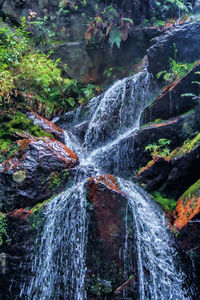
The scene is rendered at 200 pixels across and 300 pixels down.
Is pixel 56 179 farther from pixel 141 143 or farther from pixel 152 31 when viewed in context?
pixel 152 31

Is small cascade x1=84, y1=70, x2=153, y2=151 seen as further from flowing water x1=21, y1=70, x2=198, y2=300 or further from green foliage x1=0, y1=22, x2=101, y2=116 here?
flowing water x1=21, y1=70, x2=198, y2=300

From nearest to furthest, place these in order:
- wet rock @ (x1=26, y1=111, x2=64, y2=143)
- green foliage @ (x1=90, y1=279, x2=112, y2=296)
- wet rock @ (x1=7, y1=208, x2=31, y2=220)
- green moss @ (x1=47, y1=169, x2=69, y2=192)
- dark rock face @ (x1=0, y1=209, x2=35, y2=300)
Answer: green foliage @ (x1=90, y1=279, x2=112, y2=296) → dark rock face @ (x1=0, y1=209, x2=35, y2=300) → wet rock @ (x1=7, y1=208, x2=31, y2=220) → green moss @ (x1=47, y1=169, x2=69, y2=192) → wet rock @ (x1=26, y1=111, x2=64, y2=143)

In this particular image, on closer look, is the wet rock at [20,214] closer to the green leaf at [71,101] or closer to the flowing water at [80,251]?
the flowing water at [80,251]

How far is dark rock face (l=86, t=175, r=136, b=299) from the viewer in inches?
118

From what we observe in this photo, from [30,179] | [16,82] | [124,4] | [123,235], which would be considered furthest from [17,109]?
[124,4]

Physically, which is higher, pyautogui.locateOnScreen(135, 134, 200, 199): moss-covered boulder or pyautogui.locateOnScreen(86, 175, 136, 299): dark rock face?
pyautogui.locateOnScreen(135, 134, 200, 199): moss-covered boulder

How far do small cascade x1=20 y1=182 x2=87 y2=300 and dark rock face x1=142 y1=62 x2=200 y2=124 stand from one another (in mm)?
3479

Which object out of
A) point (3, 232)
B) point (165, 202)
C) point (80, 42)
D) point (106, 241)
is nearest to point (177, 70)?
point (165, 202)

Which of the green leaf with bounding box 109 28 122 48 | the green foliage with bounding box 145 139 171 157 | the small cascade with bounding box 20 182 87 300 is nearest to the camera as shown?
the small cascade with bounding box 20 182 87 300

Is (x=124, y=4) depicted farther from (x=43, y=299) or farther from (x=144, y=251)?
(x=43, y=299)

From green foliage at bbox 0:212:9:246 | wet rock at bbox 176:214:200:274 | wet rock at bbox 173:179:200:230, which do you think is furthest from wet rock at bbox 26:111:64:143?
wet rock at bbox 176:214:200:274

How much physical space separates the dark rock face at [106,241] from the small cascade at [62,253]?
159 mm

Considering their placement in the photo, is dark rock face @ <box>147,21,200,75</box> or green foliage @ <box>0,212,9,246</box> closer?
green foliage @ <box>0,212,9,246</box>

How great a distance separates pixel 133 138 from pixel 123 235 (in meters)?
3.15
